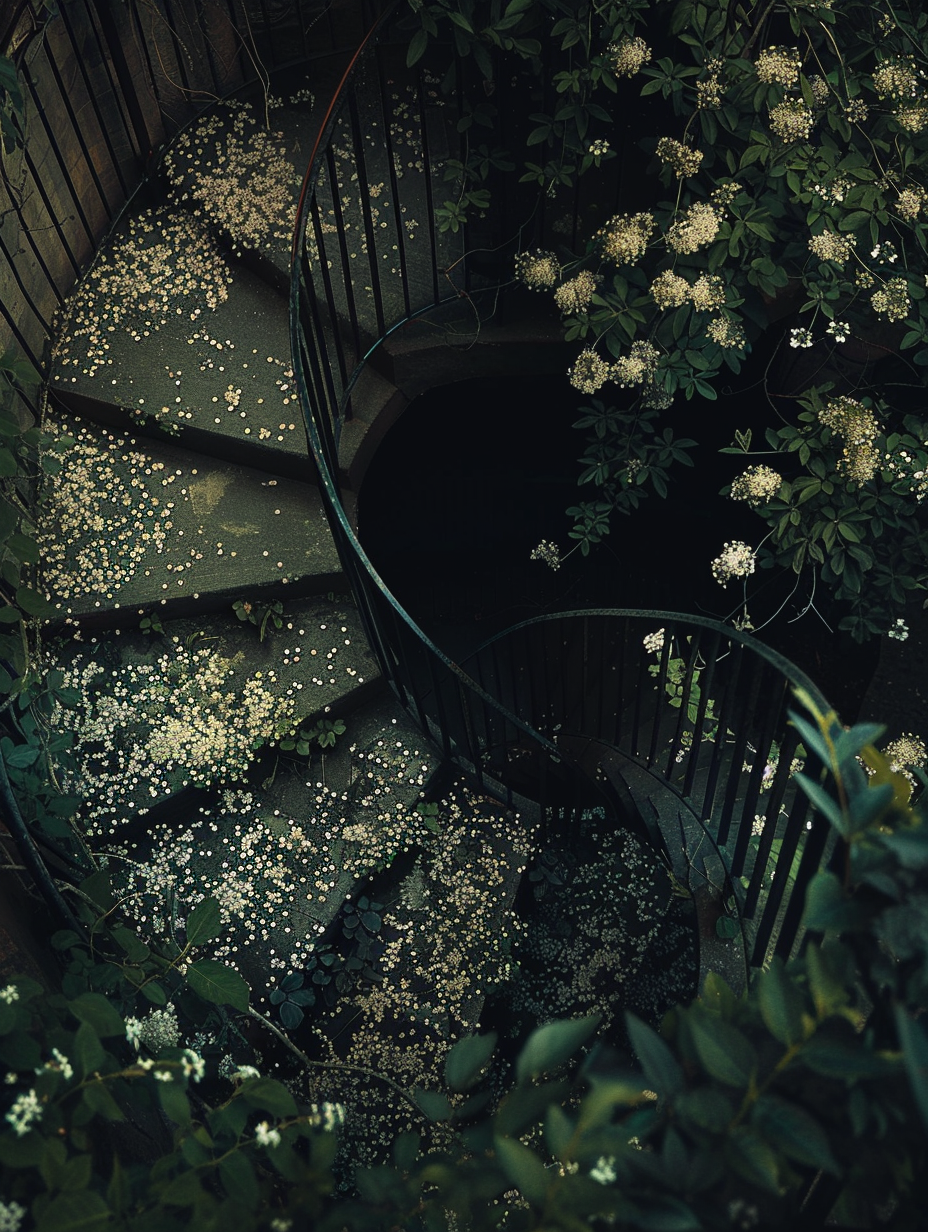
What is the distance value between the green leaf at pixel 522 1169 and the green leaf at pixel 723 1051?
0.77 ft

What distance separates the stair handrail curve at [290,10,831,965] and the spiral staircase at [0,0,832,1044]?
2 cm

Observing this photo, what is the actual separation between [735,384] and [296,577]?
74.4 inches

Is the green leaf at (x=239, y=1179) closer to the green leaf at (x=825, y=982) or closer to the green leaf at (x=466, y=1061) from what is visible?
the green leaf at (x=466, y=1061)

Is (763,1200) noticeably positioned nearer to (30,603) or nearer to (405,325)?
(30,603)

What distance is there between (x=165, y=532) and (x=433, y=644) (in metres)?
0.96

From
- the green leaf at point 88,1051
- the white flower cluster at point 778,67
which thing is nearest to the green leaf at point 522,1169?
the green leaf at point 88,1051

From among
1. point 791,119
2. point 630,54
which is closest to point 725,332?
point 791,119

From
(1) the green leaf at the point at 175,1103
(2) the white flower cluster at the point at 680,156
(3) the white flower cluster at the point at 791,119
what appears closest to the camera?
(1) the green leaf at the point at 175,1103

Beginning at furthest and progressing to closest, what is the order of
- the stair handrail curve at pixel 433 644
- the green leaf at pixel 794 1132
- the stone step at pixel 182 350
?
the stone step at pixel 182 350
the stair handrail curve at pixel 433 644
the green leaf at pixel 794 1132

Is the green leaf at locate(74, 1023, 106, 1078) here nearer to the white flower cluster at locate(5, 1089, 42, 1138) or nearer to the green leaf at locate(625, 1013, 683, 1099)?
the white flower cluster at locate(5, 1089, 42, 1138)

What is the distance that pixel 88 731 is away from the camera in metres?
2.87

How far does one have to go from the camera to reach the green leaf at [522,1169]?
111 centimetres

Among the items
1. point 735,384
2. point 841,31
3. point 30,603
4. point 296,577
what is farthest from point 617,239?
point 30,603

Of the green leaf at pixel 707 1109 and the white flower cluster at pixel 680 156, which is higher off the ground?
the white flower cluster at pixel 680 156
